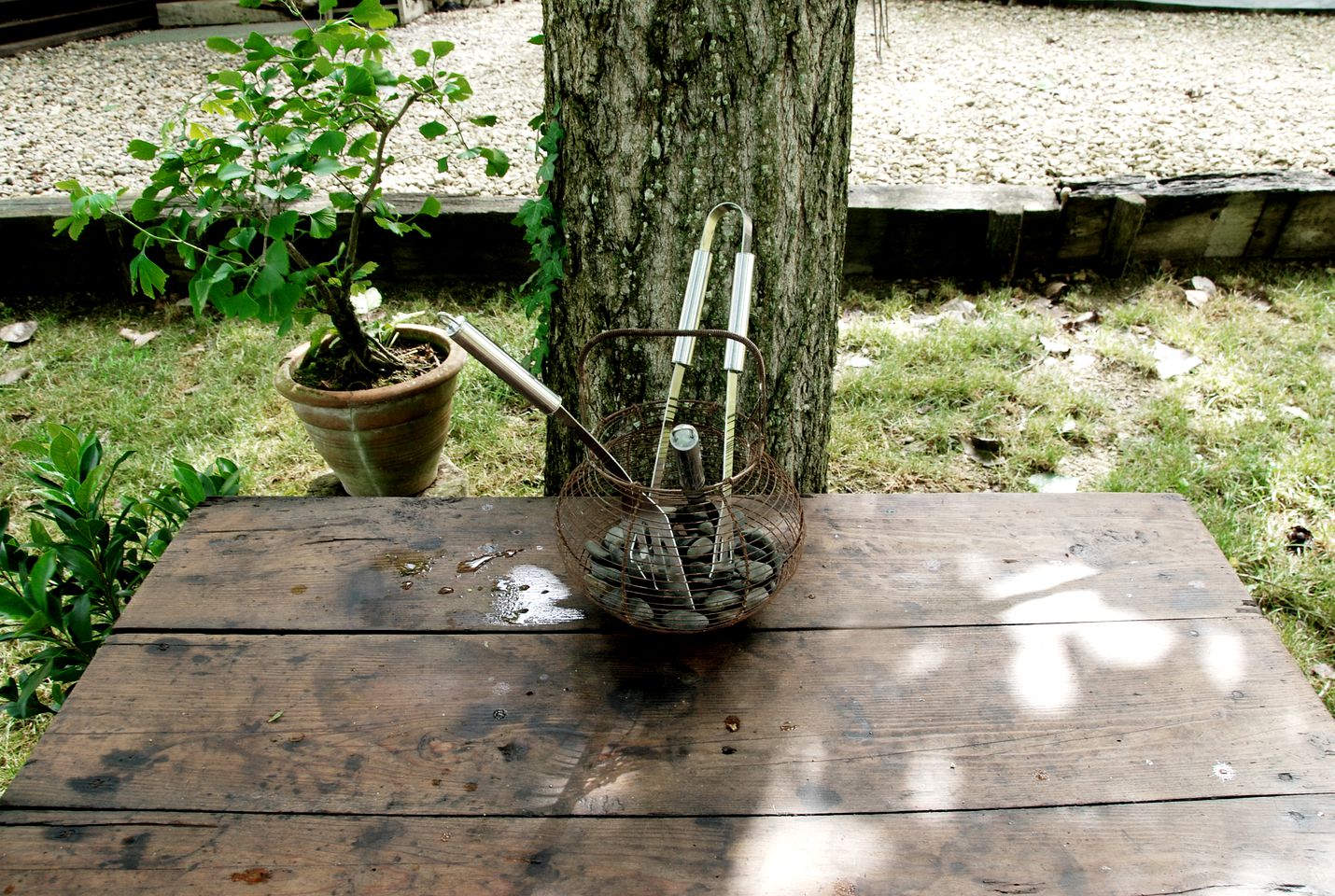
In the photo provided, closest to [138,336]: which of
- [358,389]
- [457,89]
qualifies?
[358,389]

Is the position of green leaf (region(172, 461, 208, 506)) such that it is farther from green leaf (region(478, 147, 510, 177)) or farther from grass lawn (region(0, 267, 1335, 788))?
green leaf (region(478, 147, 510, 177))

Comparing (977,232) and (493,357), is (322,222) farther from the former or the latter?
(977,232)

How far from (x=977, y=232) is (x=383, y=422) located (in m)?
2.28

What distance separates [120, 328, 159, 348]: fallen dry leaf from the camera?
124 inches

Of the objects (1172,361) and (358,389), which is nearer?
(358,389)

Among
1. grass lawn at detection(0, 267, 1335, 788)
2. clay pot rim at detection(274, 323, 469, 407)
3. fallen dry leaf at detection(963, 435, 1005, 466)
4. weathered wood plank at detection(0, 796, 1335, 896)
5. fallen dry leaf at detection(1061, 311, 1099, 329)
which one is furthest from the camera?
fallen dry leaf at detection(1061, 311, 1099, 329)

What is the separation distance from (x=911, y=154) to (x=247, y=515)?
3.40m

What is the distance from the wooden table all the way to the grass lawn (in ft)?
3.26

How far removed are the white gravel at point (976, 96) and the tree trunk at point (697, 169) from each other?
7.18 feet

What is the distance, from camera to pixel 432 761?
112 cm

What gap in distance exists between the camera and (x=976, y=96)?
4.63 metres

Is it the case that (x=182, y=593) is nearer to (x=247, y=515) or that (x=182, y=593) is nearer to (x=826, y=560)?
(x=247, y=515)

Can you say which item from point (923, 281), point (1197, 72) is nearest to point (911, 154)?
point (923, 281)

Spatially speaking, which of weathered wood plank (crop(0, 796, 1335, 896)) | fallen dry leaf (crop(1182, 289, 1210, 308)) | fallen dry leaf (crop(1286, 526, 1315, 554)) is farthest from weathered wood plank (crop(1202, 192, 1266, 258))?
weathered wood plank (crop(0, 796, 1335, 896))
